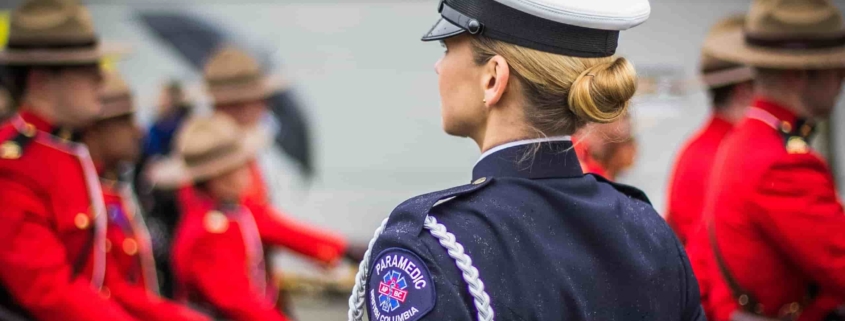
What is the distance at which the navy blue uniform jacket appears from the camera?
54.3 inches

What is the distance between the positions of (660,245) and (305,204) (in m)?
5.73

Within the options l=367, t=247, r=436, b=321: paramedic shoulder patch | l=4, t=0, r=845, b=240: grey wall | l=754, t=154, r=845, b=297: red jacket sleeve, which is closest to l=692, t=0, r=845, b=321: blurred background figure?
l=754, t=154, r=845, b=297: red jacket sleeve

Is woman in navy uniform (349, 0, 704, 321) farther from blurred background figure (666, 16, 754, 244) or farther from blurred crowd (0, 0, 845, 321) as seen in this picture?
blurred background figure (666, 16, 754, 244)

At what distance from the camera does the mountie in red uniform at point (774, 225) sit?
2686 millimetres

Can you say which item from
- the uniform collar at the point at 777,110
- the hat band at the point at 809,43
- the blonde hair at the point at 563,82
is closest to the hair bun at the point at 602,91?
the blonde hair at the point at 563,82

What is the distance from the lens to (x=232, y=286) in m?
4.22

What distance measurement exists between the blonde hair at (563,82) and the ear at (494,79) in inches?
0.6

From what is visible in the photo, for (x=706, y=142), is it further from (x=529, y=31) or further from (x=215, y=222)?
(x=529, y=31)

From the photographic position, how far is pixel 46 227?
3.05 m

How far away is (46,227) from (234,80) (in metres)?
3.23

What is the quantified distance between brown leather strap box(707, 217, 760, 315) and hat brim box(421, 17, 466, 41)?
1722mm

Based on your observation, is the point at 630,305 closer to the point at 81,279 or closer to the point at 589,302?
the point at 589,302

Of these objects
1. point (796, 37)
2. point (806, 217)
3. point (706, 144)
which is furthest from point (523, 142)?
point (706, 144)

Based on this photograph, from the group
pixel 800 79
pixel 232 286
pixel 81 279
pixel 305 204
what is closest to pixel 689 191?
pixel 800 79
